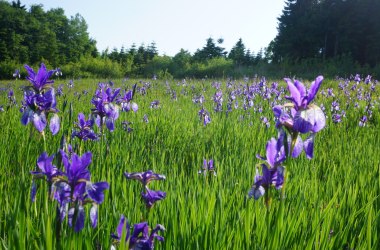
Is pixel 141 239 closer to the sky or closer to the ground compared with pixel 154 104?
closer to the ground

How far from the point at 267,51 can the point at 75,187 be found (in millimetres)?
60198

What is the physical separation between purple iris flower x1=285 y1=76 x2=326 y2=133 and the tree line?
76.3 feet

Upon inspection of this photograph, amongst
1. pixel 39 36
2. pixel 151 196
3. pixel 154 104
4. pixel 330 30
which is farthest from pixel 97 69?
pixel 151 196

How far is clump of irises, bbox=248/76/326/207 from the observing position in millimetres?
1426

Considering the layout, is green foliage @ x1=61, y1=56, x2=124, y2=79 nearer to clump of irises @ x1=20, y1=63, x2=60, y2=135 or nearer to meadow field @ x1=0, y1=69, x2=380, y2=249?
meadow field @ x1=0, y1=69, x2=380, y2=249

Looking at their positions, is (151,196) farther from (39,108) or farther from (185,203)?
(39,108)

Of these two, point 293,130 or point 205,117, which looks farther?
point 205,117

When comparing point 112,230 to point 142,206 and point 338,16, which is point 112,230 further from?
point 338,16

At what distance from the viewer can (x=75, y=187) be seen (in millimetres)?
1212

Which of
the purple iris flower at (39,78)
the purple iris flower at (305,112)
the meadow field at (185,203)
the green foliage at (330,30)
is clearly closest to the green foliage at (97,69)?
the green foliage at (330,30)

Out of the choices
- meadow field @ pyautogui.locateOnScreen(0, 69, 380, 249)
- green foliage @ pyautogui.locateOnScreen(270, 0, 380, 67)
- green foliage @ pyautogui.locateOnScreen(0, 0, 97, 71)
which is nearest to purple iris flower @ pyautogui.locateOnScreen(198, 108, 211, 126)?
meadow field @ pyautogui.locateOnScreen(0, 69, 380, 249)

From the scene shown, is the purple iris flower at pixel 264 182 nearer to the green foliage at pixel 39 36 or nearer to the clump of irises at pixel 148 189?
the clump of irises at pixel 148 189

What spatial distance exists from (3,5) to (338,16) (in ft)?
193

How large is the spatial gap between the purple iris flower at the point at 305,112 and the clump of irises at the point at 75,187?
0.84 meters
